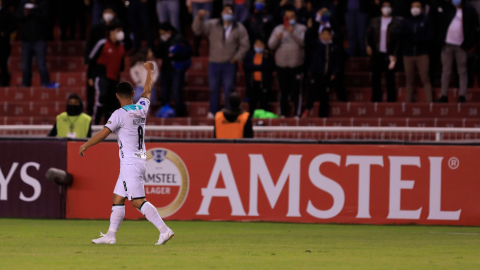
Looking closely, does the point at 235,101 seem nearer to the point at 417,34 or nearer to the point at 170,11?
the point at 417,34

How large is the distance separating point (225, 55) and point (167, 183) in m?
5.31

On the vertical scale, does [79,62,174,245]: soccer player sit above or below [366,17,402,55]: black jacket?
below

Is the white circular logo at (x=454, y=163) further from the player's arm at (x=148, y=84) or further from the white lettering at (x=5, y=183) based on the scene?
the white lettering at (x=5, y=183)

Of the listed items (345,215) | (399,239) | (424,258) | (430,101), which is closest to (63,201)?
(345,215)

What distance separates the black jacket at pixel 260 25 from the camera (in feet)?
60.1

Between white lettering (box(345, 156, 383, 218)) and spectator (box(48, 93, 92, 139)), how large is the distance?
14.8 ft

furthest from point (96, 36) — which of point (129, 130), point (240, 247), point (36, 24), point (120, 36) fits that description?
point (240, 247)

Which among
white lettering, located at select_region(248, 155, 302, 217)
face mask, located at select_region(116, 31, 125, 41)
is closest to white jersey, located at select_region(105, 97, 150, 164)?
white lettering, located at select_region(248, 155, 302, 217)

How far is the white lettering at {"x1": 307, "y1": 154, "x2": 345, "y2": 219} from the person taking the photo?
12797 mm

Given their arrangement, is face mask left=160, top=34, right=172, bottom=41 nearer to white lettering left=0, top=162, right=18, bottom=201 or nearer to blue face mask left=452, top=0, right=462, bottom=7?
white lettering left=0, top=162, right=18, bottom=201

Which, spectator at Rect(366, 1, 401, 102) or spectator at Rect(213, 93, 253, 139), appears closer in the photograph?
spectator at Rect(213, 93, 253, 139)

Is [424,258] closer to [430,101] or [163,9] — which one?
[430,101]

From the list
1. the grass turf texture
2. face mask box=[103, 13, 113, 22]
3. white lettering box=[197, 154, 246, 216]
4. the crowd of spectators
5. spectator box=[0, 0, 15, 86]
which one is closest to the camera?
the grass turf texture

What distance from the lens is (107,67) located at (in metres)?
17.2
